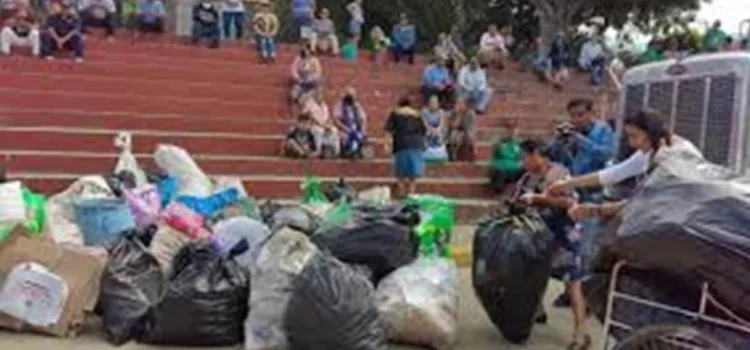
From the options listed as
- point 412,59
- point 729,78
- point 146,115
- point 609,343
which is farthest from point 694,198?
point 412,59

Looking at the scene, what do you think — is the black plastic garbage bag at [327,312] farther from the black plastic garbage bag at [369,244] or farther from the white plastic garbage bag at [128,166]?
the white plastic garbage bag at [128,166]

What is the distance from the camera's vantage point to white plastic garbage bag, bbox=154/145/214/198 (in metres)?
9.95

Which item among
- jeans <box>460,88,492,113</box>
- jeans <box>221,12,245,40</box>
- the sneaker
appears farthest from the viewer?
jeans <box>221,12,245,40</box>

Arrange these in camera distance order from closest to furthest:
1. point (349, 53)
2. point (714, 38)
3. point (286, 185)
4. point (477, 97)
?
point (286, 185) < point (477, 97) < point (349, 53) < point (714, 38)

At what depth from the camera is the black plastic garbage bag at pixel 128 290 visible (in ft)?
23.1

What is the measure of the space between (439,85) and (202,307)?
12.3 meters

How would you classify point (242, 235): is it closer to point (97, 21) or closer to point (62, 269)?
point (62, 269)

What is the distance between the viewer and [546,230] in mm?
7379

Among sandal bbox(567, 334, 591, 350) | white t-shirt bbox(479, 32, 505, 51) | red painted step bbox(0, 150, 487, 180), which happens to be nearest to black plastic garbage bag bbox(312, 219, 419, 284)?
sandal bbox(567, 334, 591, 350)

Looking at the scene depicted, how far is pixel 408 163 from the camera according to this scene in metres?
14.7

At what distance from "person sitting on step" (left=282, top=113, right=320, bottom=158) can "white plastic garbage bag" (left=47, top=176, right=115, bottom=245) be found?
5914mm

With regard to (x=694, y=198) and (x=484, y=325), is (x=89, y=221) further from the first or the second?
(x=694, y=198)

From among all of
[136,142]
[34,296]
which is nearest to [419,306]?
[34,296]

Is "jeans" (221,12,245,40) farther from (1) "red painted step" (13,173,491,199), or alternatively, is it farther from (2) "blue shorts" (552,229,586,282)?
(2) "blue shorts" (552,229,586,282)
